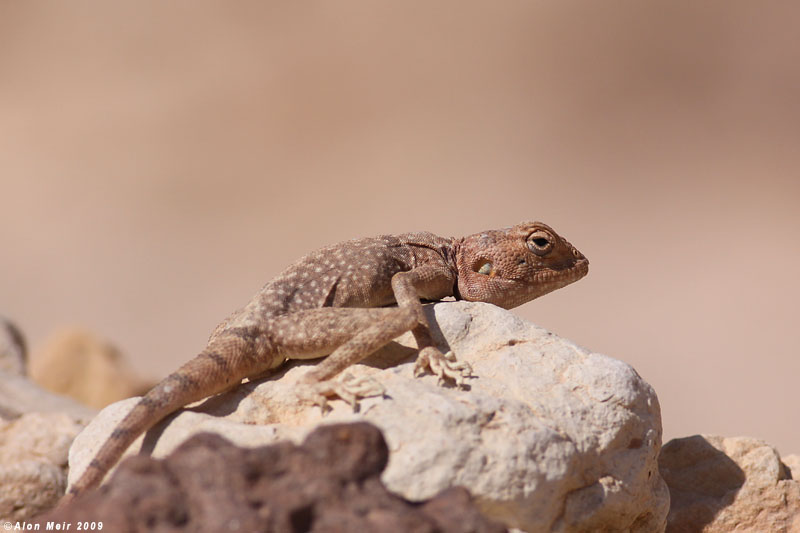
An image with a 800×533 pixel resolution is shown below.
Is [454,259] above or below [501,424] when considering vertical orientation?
above

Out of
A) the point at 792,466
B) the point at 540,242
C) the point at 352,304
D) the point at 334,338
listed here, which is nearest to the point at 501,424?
the point at 334,338

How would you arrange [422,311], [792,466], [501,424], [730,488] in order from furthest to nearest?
[792,466] → [730,488] → [422,311] → [501,424]

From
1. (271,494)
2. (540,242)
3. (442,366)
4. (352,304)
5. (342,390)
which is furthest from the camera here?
(540,242)

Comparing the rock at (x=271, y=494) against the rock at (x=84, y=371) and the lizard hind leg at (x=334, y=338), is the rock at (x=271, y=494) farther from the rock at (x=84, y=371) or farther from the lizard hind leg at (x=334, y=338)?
the rock at (x=84, y=371)

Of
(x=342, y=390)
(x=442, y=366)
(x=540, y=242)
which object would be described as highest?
(x=540, y=242)

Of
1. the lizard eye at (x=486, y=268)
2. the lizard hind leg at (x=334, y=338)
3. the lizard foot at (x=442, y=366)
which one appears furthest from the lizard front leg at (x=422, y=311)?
the lizard eye at (x=486, y=268)

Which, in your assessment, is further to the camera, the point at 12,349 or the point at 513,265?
the point at 12,349

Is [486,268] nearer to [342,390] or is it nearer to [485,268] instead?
[485,268]
